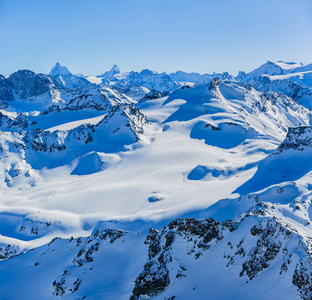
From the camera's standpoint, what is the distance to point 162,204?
52.1 metres

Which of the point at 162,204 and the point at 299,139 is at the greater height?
the point at 299,139

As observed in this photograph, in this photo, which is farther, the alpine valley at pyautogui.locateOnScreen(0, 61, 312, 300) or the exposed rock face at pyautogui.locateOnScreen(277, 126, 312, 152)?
the exposed rock face at pyautogui.locateOnScreen(277, 126, 312, 152)

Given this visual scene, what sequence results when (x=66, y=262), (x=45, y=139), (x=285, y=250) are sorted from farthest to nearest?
(x=45, y=139) → (x=66, y=262) → (x=285, y=250)

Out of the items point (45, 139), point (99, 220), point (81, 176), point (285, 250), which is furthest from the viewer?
point (45, 139)

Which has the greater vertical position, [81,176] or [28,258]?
[28,258]

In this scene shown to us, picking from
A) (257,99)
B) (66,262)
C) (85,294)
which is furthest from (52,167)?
(257,99)

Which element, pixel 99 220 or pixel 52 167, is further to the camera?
pixel 52 167

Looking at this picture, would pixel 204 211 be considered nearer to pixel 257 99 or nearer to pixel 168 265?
pixel 168 265

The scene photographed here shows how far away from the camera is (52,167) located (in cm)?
8244

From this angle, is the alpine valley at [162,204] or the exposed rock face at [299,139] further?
the exposed rock face at [299,139]

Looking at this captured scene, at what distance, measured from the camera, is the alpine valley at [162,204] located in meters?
21.3

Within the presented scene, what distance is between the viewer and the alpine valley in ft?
70.0

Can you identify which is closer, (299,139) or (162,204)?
(162,204)

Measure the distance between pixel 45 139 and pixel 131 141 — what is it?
3114 cm
